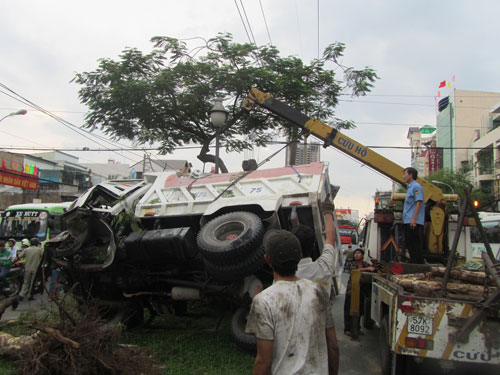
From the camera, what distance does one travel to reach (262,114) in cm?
1410

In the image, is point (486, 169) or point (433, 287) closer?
point (433, 287)

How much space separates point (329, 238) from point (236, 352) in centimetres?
317

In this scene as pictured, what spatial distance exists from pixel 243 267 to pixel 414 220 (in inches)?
118

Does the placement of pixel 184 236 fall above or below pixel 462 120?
below

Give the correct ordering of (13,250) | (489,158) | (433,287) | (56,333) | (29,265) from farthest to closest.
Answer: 1. (489,158)
2. (13,250)
3. (29,265)
4. (433,287)
5. (56,333)

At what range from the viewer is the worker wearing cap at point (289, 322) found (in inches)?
88.1

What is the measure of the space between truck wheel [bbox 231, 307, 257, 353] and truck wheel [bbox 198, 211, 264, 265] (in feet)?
3.39

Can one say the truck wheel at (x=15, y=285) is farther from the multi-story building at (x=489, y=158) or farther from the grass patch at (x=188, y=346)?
the multi-story building at (x=489, y=158)

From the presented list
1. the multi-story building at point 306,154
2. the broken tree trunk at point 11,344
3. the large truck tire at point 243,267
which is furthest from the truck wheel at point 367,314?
the multi-story building at point 306,154

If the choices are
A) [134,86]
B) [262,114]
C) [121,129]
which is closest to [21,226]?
[121,129]

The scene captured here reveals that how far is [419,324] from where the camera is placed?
4039 millimetres

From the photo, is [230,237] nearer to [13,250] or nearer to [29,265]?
[29,265]

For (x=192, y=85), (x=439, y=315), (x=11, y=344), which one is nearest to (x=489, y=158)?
(x=192, y=85)

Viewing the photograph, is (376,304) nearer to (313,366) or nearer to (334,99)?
(313,366)
